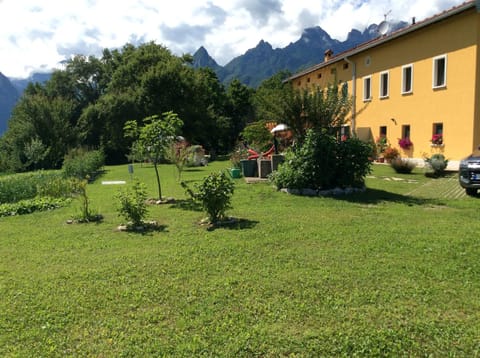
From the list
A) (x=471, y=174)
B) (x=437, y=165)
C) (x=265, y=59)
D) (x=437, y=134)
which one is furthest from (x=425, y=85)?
(x=265, y=59)

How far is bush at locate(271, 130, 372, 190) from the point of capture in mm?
9766

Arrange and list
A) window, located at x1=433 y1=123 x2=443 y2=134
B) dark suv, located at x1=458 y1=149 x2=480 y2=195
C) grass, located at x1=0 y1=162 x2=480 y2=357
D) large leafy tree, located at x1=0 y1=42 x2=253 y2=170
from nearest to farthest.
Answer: grass, located at x1=0 y1=162 x2=480 y2=357, dark suv, located at x1=458 y1=149 x2=480 y2=195, window, located at x1=433 y1=123 x2=443 y2=134, large leafy tree, located at x1=0 y1=42 x2=253 y2=170

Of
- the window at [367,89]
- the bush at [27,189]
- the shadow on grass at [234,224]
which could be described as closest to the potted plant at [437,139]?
the window at [367,89]

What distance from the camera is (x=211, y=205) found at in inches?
257

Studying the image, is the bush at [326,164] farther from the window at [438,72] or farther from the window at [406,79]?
the window at [406,79]

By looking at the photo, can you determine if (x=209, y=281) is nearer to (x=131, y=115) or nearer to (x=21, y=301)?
(x=21, y=301)

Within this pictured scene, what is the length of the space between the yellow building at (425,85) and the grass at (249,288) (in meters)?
7.33

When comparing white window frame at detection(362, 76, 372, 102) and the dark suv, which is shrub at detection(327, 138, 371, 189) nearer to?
the dark suv

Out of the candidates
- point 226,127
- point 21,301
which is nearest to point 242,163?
point 21,301

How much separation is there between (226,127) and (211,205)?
33.8 m

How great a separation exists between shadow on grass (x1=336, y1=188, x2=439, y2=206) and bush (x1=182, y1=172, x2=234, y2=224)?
3.76 metres

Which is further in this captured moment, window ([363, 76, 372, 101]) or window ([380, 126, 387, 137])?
window ([363, 76, 372, 101])

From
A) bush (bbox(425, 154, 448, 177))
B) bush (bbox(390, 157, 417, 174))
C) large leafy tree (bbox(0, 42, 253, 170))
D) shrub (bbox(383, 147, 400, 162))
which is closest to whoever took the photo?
bush (bbox(425, 154, 448, 177))

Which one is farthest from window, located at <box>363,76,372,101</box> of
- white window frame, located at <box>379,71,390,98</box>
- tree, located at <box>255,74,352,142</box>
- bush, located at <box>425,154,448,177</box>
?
tree, located at <box>255,74,352,142</box>
